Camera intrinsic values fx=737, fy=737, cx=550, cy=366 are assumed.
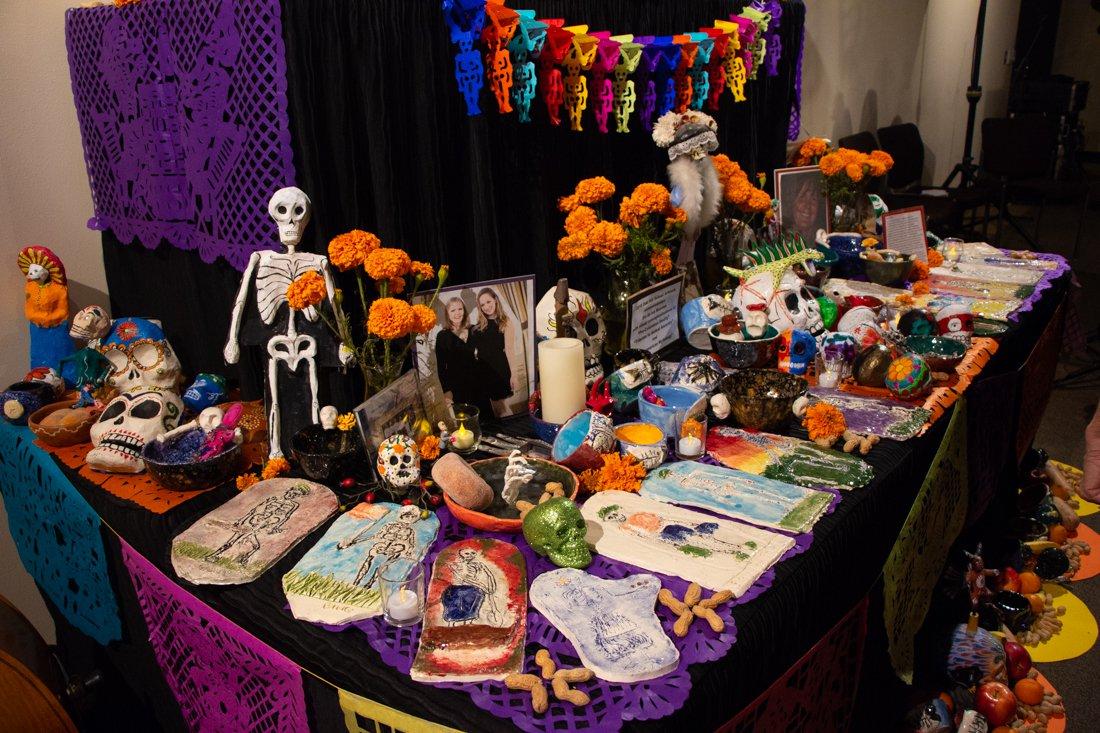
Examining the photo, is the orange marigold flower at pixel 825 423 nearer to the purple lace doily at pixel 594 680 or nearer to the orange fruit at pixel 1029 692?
the purple lace doily at pixel 594 680

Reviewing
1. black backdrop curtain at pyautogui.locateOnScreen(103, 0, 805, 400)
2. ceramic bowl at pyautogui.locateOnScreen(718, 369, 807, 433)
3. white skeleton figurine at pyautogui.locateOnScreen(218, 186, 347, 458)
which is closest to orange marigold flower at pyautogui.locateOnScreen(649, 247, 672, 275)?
black backdrop curtain at pyautogui.locateOnScreen(103, 0, 805, 400)

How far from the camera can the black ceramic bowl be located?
52.8 inches

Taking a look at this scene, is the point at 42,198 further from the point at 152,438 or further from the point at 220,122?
the point at 152,438

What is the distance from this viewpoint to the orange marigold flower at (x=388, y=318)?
50.4 inches

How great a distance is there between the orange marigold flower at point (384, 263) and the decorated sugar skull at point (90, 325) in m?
0.81

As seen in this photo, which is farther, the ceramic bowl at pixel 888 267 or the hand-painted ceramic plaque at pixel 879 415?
the ceramic bowl at pixel 888 267

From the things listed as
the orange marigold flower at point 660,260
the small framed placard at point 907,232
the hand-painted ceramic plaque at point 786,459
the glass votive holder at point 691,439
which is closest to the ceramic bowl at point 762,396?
the hand-painted ceramic plaque at point 786,459

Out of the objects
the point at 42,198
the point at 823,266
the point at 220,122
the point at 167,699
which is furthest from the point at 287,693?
the point at 823,266

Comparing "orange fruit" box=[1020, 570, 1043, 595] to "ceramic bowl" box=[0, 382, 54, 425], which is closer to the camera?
"ceramic bowl" box=[0, 382, 54, 425]

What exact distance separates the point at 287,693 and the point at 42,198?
1529 millimetres

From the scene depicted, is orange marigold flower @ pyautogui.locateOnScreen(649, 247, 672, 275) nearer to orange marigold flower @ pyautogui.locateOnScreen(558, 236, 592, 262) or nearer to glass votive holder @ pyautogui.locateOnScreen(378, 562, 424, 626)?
orange marigold flower @ pyautogui.locateOnScreen(558, 236, 592, 262)

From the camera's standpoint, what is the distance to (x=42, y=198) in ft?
6.15

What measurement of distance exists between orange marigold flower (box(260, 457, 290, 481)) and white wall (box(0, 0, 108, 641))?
38.4 inches

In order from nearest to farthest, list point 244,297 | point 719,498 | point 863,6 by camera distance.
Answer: point 719,498 < point 244,297 < point 863,6
